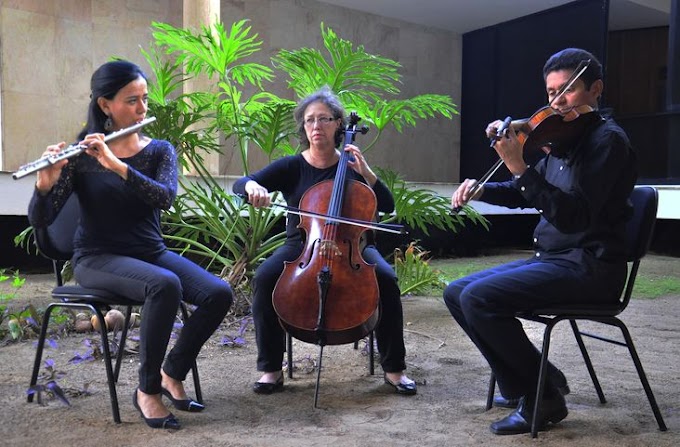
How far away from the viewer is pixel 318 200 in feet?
7.83

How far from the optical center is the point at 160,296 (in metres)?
1.93

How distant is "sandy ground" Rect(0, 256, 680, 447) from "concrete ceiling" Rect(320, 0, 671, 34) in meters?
6.17

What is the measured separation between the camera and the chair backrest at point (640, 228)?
190 cm

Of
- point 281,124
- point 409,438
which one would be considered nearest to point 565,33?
point 281,124

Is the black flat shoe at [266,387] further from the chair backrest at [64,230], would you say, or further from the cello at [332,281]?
the chair backrest at [64,230]

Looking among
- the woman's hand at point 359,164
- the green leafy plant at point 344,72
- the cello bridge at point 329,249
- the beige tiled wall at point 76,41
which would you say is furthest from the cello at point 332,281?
the beige tiled wall at point 76,41

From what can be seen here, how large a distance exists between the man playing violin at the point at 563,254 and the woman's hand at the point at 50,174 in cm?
122

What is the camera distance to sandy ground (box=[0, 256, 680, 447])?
1868 millimetres

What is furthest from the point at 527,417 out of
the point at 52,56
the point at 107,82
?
the point at 52,56

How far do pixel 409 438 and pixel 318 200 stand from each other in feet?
2.96

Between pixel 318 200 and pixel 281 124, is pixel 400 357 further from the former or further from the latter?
pixel 281 124

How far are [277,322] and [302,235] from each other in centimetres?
33

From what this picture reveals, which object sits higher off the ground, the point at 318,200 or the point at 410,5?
A: the point at 410,5

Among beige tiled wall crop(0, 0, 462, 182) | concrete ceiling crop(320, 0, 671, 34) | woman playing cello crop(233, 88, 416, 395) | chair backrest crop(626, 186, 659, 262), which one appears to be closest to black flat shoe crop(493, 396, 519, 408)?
woman playing cello crop(233, 88, 416, 395)
